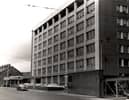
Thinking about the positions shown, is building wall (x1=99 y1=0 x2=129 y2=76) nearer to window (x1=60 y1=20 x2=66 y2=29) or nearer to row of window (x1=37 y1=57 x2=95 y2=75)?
row of window (x1=37 y1=57 x2=95 y2=75)

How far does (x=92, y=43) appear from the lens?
58.7 meters

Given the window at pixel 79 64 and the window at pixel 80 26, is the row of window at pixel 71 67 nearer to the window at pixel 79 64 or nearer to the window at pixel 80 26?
the window at pixel 79 64

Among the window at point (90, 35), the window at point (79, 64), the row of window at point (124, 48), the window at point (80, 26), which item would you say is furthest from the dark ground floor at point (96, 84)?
the window at point (80, 26)

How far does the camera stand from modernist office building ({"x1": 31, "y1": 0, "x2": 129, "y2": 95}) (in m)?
54.9

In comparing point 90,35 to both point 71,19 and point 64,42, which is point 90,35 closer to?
point 71,19

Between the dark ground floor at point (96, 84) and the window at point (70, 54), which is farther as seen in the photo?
the window at point (70, 54)

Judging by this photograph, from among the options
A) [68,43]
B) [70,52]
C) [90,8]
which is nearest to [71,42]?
[68,43]

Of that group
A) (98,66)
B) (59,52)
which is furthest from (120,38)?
(59,52)

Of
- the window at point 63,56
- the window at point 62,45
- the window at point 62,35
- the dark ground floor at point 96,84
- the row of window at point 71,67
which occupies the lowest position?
the dark ground floor at point 96,84

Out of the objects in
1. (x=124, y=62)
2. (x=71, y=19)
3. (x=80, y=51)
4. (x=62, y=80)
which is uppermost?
(x=71, y=19)

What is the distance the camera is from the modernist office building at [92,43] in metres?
54.9

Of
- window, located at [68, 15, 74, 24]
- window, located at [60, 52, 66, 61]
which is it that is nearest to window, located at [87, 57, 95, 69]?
window, located at [68, 15, 74, 24]

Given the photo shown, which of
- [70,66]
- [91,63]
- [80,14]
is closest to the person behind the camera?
[91,63]

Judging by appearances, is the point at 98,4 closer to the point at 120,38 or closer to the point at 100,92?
the point at 120,38
